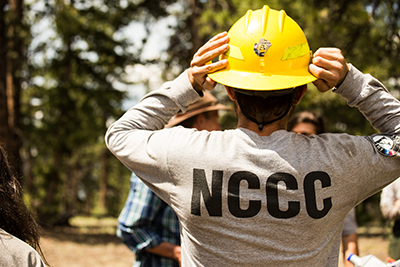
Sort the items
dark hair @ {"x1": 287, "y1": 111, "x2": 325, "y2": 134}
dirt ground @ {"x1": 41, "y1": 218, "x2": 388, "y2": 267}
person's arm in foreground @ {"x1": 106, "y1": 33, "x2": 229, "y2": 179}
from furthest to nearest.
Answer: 1. dirt ground @ {"x1": 41, "y1": 218, "x2": 388, "y2": 267}
2. dark hair @ {"x1": 287, "y1": 111, "x2": 325, "y2": 134}
3. person's arm in foreground @ {"x1": 106, "y1": 33, "x2": 229, "y2": 179}

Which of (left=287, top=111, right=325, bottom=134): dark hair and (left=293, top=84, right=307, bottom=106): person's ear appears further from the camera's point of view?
(left=287, top=111, right=325, bottom=134): dark hair

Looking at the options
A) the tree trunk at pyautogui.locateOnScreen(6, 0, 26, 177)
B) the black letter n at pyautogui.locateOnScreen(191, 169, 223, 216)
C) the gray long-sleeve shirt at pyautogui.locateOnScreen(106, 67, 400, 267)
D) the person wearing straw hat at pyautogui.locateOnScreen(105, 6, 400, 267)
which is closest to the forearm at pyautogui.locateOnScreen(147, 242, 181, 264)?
the person wearing straw hat at pyautogui.locateOnScreen(105, 6, 400, 267)

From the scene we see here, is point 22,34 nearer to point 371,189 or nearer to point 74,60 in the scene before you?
point 74,60

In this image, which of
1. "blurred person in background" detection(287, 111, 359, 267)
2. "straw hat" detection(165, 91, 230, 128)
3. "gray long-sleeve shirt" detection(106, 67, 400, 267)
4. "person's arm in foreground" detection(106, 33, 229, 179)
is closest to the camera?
"gray long-sleeve shirt" detection(106, 67, 400, 267)

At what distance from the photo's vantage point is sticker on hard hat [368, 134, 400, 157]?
1542 mm

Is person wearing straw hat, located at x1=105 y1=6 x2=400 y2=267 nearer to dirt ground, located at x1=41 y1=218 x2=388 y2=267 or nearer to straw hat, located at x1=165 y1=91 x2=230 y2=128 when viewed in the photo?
straw hat, located at x1=165 y1=91 x2=230 y2=128

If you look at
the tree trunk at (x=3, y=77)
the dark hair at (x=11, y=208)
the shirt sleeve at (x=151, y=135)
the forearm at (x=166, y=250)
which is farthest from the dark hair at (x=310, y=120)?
the tree trunk at (x=3, y=77)

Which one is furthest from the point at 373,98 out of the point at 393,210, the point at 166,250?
the point at 393,210

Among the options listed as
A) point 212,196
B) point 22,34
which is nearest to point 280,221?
point 212,196

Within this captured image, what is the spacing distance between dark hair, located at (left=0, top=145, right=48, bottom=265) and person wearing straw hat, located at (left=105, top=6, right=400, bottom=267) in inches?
19.3

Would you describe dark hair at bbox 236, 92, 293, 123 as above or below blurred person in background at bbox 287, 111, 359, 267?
above

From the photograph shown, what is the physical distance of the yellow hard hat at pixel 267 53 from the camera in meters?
1.66

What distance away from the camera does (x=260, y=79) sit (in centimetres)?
164

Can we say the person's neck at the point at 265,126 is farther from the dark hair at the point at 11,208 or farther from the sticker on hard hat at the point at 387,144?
the dark hair at the point at 11,208
